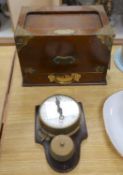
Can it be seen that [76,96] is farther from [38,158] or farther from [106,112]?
[38,158]

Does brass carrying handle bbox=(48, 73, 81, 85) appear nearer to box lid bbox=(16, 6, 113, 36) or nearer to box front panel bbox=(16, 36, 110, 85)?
box front panel bbox=(16, 36, 110, 85)

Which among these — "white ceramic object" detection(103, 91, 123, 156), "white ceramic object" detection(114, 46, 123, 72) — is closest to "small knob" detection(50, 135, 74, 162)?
"white ceramic object" detection(103, 91, 123, 156)

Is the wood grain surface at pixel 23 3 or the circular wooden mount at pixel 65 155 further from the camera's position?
the wood grain surface at pixel 23 3

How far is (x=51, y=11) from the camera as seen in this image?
2.09 feet

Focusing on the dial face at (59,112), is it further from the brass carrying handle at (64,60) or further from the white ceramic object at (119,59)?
the white ceramic object at (119,59)

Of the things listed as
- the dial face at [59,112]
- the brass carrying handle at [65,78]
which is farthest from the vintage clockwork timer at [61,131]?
the brass carrying handle at [65,78]

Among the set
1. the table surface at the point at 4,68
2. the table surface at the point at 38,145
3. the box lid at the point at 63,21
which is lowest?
the table surface at the point at 38,145

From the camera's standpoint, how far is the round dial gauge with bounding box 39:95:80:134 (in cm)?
48

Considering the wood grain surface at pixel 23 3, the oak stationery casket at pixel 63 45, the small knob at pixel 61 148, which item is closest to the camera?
the small knob at pixel 61 148

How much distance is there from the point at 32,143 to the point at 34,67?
205mm

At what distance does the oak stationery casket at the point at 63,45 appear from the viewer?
0.55 meters

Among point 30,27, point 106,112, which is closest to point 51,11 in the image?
point 30,27

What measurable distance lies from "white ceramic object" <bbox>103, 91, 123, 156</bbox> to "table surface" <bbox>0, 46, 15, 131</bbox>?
0.88 ft

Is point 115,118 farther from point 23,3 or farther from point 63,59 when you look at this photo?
point 23,3
